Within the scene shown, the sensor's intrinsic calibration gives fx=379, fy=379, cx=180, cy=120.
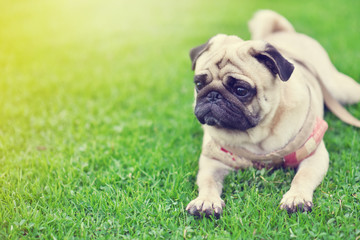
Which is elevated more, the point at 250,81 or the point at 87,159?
the point at 250,81

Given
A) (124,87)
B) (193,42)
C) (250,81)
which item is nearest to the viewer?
(250,81)

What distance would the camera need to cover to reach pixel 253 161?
3.12 metres

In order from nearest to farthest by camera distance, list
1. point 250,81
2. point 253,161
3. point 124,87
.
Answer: point 250,81
point 253,161
point 124,87

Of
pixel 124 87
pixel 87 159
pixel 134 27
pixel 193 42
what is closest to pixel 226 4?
pixel 134 27

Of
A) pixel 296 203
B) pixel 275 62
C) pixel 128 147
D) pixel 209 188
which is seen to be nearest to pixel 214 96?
pixel 275 62

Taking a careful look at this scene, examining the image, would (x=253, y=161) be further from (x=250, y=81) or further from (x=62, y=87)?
(x=62, y=87)

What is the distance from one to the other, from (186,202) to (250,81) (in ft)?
3.34

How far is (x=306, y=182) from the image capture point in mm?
2771

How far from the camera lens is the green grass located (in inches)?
101

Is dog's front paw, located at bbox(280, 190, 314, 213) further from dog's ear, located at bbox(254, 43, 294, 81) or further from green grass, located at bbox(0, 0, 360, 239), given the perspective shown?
dog's ear, located at bbox(254, 43, 294, 81)

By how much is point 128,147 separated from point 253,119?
1485 millimetres

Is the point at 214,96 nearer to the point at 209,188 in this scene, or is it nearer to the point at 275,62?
the point at 275,62

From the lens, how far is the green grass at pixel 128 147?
257 centimetres

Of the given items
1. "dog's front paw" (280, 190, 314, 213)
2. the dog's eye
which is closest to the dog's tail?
the dog's eye
